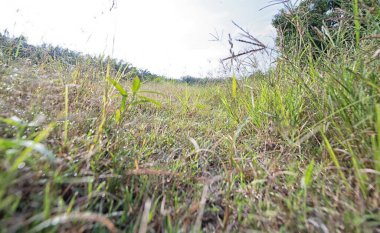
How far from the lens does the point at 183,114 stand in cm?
214

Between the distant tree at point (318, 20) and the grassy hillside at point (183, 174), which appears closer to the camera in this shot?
the grassy hillside at point (183, 174)

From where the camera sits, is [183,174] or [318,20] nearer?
[183,174]

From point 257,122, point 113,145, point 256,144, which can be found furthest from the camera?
point 257,122

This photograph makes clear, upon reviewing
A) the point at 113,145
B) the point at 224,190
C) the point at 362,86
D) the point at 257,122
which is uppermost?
the point at 362,86

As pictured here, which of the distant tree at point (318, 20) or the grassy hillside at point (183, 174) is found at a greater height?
the distant tree at point (318, 20)

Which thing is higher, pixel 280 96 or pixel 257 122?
pixel 280 96

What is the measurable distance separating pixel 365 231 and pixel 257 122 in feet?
3.19

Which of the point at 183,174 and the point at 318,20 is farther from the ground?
the point at 318,20

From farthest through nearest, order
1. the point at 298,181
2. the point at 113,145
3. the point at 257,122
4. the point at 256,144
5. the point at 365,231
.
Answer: the point at 257,122
the point at 256,144
the point at 113,145
the point at 298,181
the point at 365,231

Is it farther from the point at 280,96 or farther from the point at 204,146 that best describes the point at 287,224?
the point at 280,96

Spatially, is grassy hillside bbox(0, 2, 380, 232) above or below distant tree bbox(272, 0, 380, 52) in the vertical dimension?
below

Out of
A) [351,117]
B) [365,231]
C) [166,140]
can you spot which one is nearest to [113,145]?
[166,140]

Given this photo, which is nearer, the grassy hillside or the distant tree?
the grassy hillside

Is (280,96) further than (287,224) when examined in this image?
Yes
